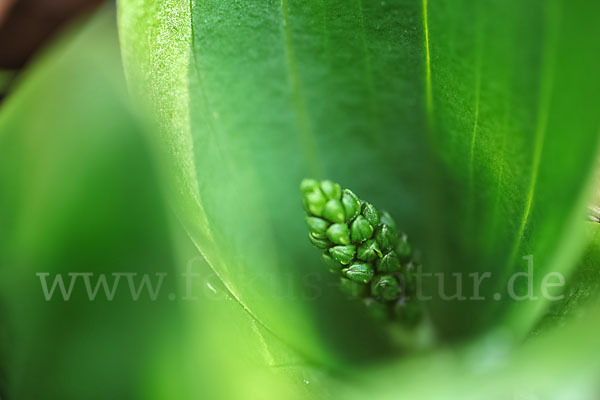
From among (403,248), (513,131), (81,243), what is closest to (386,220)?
(403,248)

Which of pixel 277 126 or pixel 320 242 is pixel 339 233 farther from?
pixel 277 126

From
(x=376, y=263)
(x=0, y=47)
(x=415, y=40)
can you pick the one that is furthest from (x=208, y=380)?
(x=0, y=47)

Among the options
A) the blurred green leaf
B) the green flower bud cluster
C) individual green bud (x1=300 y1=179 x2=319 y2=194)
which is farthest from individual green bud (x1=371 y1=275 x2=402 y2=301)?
the blurred green leaf

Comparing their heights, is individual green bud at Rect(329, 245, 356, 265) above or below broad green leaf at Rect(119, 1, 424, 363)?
below

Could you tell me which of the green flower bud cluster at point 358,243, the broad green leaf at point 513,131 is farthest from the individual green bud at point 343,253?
the broad green leaf at point 513,131

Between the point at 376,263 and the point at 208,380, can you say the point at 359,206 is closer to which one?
the point at 376,263

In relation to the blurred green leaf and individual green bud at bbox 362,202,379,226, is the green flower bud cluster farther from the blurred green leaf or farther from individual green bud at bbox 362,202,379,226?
the blurred green leaf

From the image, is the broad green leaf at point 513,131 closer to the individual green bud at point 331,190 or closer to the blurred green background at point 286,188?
the blurred green background at point 286,188
